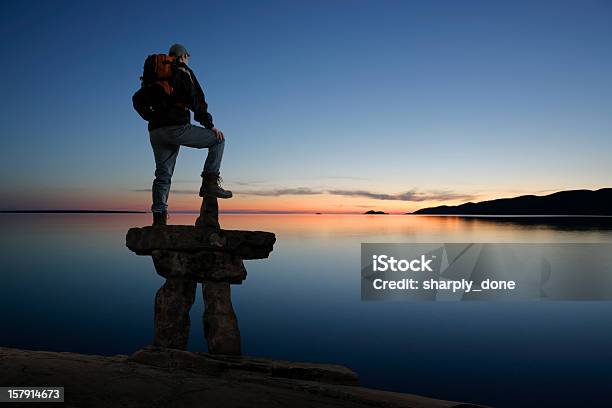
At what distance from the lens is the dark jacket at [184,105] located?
29.0 ft

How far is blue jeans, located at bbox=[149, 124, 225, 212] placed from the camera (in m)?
9.16

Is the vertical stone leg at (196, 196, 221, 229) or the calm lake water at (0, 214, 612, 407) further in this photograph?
the calm lake water at (0, 214, 612, 407)

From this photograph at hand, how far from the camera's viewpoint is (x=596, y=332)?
21.9 m

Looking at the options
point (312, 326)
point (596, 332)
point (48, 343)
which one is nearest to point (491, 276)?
point (596, 332)

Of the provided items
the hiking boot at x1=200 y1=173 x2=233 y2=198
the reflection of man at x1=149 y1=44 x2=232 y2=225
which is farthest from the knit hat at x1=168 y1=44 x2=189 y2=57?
the hiking boot at x1=200 y1=173 x2=233 y2=198

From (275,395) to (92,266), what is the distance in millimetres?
38874

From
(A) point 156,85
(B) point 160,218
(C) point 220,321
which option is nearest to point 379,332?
(C) point 220,321

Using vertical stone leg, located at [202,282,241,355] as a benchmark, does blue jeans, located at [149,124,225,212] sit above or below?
above

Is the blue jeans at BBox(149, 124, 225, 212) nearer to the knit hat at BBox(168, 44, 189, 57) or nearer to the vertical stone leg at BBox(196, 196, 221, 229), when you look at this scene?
the vertical stone leg at BBox(196, 196, 221, 229)

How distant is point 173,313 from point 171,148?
3.51 meters

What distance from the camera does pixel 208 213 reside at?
9609 mm

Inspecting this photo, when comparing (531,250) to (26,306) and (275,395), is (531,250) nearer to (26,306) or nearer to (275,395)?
(26,306)

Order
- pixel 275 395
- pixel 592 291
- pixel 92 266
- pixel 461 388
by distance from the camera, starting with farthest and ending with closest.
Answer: pixel 92 266 → pixel 592 291 → pixel 461 388 → pixel 275 395

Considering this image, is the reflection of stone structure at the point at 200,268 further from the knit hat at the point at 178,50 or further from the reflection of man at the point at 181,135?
the knit hat at the point at 178,50
